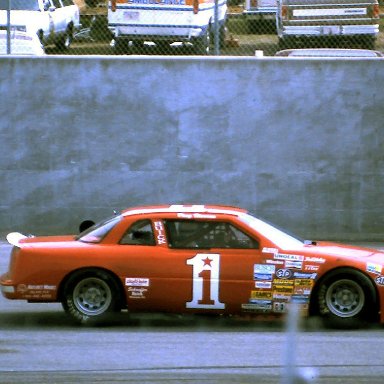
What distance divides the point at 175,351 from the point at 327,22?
9941mm

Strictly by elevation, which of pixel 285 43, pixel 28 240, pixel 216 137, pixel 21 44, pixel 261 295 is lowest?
pixel 261 295

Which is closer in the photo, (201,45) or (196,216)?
(196,216)

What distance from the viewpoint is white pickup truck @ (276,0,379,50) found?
55.8ft

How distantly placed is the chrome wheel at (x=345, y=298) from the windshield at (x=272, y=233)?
59 cm

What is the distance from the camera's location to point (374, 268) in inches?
380

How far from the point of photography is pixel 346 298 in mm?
9625

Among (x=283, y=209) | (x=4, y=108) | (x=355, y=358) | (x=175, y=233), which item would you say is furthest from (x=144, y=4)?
(x=355, y=358)

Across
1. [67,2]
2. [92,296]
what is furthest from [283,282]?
[67,2]

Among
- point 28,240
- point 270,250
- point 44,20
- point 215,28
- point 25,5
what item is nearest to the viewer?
point 270,250

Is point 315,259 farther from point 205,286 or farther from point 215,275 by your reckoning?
point 205,286

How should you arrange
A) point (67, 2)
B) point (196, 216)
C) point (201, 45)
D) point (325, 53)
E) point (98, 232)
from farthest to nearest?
1. point (67, 2)
2. point (325, 53)
3. point (201, 45)
4. point (98, 232)
5. point (196, 216)

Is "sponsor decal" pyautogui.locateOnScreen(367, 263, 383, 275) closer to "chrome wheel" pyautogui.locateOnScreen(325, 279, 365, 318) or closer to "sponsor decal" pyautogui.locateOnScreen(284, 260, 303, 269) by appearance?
"chrome wheel" pyautogui.locateOnScreen(325, 279, 365, 318)

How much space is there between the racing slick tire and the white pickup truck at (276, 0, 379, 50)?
8203 millimetres

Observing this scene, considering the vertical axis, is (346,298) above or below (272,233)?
below
